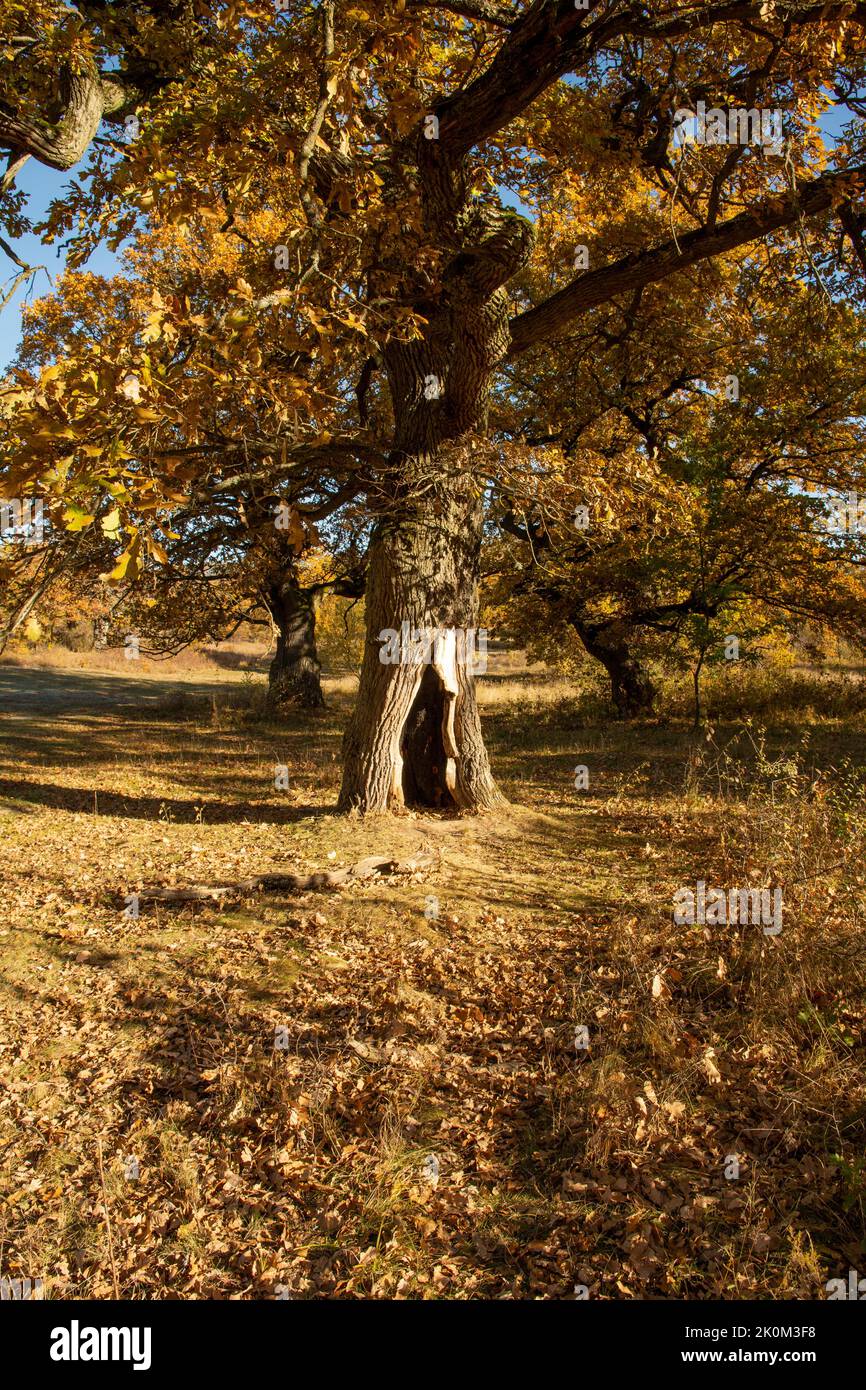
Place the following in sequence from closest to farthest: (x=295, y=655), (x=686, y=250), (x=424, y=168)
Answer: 1. (x=424, y=168)
2. (x=686, y=250)
3. (x=295, y=655)

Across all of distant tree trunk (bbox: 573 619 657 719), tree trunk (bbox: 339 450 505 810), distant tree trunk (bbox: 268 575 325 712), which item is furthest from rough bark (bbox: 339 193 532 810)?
distant tree trunk (bbox: 268 575 325 712)

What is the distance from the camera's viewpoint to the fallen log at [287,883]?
6.21 metres

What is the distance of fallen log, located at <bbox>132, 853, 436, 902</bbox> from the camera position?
6.21 metres

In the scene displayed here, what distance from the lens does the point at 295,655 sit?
19.6 metres

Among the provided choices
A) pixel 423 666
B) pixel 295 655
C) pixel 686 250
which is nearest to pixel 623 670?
pixel 295 655

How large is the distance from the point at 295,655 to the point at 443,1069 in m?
16.1

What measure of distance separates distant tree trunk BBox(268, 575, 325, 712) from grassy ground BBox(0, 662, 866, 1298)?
455 inches

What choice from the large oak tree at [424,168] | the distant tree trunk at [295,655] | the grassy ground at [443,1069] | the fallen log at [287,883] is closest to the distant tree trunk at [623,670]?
the distant tree trunk at [295,655]

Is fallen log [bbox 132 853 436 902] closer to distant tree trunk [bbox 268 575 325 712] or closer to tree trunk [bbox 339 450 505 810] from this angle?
tree trunk [bbox 339 450 505 810]

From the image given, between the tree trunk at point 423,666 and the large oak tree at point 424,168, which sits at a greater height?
the large oak tree at point 424,168

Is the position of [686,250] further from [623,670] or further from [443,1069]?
[623,670]

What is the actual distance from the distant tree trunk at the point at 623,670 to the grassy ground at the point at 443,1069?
867 cm

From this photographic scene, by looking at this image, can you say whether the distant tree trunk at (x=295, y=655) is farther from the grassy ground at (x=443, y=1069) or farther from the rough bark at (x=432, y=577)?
the grassy ground at (x=443, y=1069)
